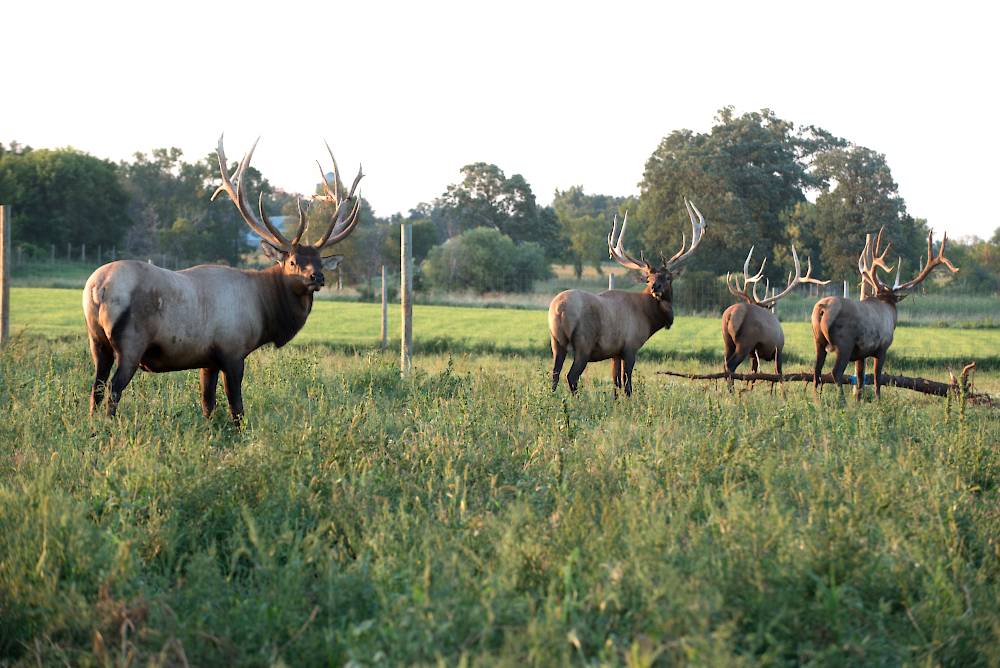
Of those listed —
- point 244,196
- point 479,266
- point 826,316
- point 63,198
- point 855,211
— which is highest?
point 63,198

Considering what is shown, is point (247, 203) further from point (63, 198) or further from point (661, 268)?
point (63, 198)

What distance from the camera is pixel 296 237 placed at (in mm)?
6398

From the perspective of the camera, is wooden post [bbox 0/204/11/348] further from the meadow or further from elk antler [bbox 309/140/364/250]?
elk antler [bbox 309/140/364/250]

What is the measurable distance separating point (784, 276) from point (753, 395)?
3826 centimetres

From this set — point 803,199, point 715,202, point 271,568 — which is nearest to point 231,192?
point 271,568

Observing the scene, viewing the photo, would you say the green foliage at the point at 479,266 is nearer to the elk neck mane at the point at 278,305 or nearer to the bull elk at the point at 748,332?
the bull elk at the point at 748,332

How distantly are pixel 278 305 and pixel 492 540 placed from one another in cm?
391

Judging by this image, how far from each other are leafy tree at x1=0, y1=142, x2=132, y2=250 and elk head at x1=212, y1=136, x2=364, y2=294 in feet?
176

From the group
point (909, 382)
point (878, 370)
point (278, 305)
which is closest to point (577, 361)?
point (278, 305)

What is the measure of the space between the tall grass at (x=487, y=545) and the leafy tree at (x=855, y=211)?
3761 cm

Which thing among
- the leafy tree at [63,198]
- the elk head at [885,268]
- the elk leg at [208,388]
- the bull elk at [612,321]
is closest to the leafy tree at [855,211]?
the elk head at [885,268]

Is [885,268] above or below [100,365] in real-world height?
above

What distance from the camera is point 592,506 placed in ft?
13.1

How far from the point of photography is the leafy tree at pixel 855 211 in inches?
1537
